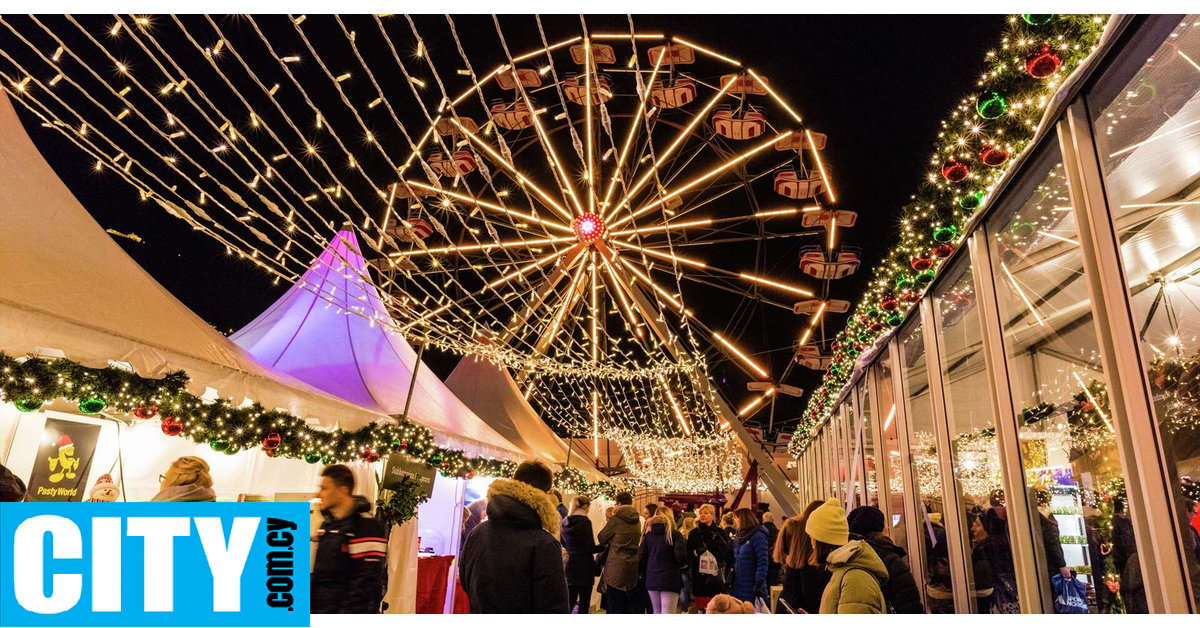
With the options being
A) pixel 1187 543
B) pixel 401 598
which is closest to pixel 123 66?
pixel 1187 543

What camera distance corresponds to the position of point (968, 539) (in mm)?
4484

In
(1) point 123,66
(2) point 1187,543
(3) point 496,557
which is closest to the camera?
(2) point 1187,543

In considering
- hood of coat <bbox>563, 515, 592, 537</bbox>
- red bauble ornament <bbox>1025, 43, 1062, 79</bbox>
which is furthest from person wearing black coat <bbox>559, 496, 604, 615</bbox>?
red bauble ornament <bbox>1025, 43, 1062, 79</bbox>

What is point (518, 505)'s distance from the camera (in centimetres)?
288

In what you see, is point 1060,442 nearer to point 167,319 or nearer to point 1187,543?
point 1187,543

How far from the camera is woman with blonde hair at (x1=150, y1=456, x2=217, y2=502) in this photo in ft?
10.2

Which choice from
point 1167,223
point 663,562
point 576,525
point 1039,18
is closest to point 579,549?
point 576,525

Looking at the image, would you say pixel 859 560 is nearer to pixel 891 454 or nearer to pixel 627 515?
pixel 627 515

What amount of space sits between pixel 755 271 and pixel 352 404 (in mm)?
6129

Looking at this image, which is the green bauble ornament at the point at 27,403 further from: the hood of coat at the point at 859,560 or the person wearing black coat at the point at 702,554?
the person wearing black coat at the point at 702,554

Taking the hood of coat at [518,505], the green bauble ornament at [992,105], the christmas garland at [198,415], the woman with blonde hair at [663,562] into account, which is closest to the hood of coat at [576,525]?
the woman with blonde hair at [663,562]

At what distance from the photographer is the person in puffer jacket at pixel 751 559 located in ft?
20.5

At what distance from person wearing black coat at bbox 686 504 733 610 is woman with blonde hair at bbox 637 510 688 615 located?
0.51m

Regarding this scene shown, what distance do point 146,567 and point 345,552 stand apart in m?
1.16
